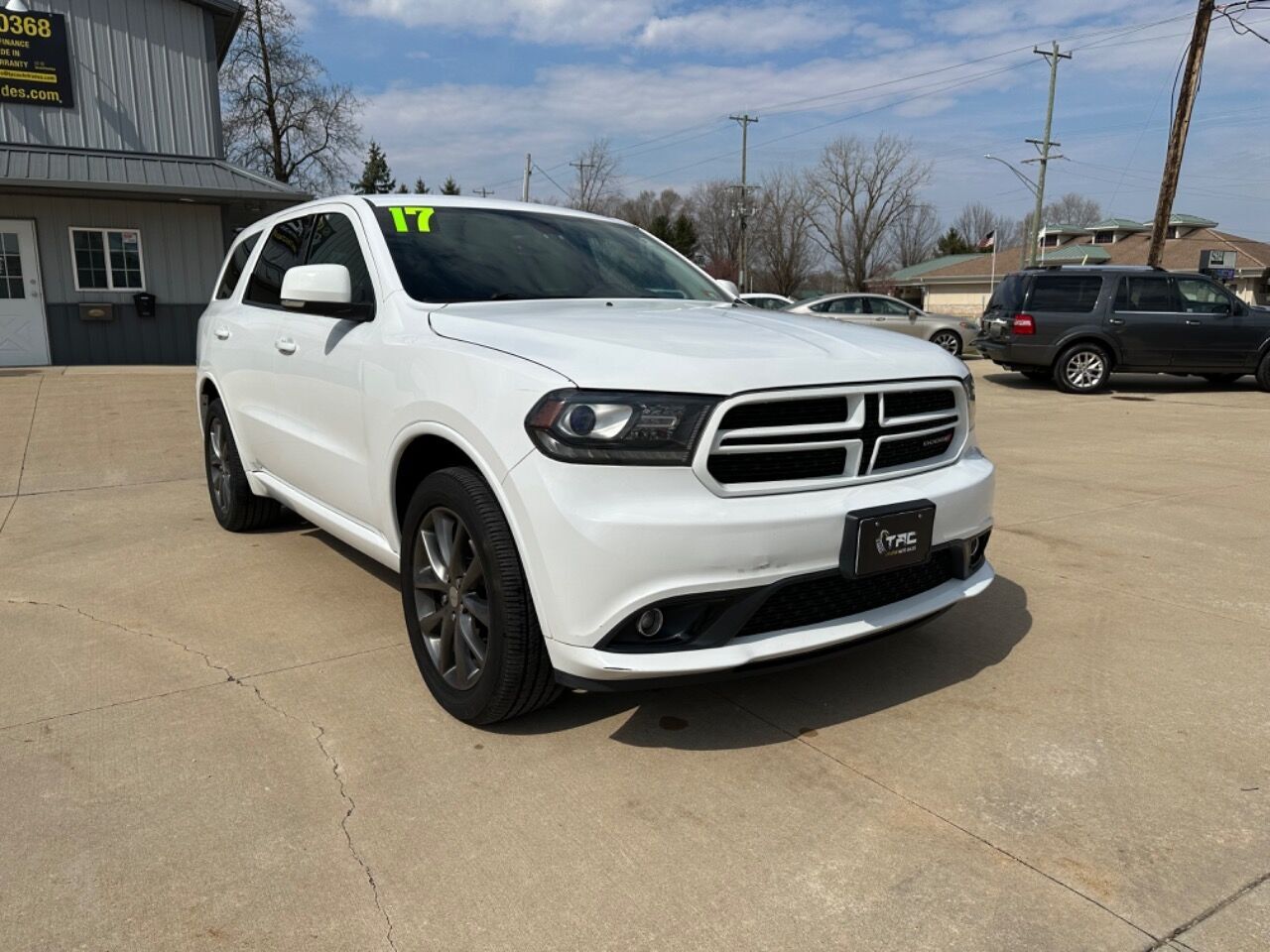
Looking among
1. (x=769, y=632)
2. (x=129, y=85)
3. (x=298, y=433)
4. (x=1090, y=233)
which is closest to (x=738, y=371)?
(x=769, y=632)

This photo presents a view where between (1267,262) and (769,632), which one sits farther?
(1267,262)

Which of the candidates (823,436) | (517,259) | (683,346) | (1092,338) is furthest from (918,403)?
(1092,338)

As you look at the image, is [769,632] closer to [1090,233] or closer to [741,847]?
[741,847]

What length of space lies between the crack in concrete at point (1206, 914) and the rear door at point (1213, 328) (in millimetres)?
13578

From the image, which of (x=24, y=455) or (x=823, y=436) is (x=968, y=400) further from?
(x=24, y=455)

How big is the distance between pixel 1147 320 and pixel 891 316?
6.63m

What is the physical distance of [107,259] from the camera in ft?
52.3

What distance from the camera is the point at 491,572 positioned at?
2.74 meters

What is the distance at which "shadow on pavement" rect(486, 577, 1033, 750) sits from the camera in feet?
10.00

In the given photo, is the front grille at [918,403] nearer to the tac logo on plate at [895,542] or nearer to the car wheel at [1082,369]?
the tac logo on plate at [895,542]

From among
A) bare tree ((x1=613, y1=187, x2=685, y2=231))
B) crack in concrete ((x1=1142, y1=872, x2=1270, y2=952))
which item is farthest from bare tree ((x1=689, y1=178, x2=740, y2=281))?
crack in concrete ((x1=1142, y1=872, x2=1270, y2=952))

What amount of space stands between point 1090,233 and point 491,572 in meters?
75.7

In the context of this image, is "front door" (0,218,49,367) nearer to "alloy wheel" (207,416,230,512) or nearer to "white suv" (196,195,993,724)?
"alloy wheel" (207,416,230,512)

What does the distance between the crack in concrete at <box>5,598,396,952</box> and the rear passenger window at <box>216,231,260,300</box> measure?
1989mm
